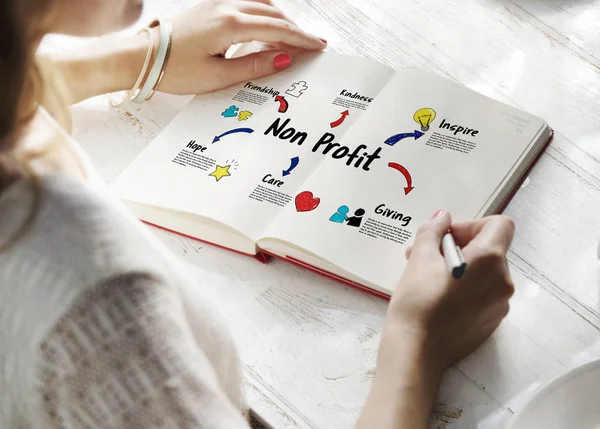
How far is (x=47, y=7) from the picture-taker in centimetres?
50

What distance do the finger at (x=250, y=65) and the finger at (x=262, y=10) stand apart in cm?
6

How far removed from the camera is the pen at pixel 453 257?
0.66m

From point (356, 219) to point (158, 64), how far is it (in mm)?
375

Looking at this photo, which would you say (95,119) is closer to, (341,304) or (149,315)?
(341,304)

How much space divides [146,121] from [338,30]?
0.29 m

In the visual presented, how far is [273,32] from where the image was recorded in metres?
0.94

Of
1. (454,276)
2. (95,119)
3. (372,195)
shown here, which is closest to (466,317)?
(454,276)

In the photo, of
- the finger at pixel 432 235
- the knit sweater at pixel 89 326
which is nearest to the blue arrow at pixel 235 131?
the finger at pixel 432 235

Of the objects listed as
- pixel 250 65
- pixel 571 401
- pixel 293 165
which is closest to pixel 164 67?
pixel 250 65

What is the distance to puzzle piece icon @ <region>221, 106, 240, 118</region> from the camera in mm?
909

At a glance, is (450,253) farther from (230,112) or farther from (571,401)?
(230,112)

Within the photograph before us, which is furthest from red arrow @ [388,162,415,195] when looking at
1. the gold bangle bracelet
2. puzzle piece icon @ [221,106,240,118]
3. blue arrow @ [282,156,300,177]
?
the gold bangle bracelet

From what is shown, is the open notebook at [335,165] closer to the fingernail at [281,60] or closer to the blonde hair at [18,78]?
the fingernail at [281,60]

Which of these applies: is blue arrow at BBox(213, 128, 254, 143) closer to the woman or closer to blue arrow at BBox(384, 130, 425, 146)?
blue arrow at BBox(384, 130, 425, 146)
